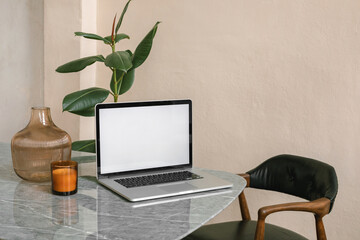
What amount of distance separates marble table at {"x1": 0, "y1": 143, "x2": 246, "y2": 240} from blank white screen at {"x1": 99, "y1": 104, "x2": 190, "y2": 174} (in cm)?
14

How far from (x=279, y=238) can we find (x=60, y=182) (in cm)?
97

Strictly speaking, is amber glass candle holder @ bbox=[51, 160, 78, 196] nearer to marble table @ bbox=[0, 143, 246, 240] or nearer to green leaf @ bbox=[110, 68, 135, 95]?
marble table @ bbox=[0, 143, 246, 240]

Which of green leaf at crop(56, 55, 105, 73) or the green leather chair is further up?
green leaf at crop(56, 55, 105, 73)

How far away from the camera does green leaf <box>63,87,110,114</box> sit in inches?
96.1

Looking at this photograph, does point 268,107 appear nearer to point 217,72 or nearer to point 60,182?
point 217,72

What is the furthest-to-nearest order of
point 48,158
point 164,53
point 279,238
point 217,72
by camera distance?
point 164,53, point 217,72, point 279,238, point 48,158

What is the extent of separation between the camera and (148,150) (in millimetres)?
1852

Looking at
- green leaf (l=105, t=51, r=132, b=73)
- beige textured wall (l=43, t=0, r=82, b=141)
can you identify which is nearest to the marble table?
green leaf (l=105, t=51, r=132, b=73)

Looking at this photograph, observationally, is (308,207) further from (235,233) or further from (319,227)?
(235,233)

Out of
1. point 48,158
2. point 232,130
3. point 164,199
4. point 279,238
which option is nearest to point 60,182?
point 48,158

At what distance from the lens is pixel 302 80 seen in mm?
2533

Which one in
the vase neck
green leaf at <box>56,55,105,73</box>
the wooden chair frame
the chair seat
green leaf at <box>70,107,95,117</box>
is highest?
green leaf at <box>56,55,105,73</box>

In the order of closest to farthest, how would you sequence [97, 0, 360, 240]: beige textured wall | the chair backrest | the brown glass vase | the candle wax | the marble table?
the marble table, the candle wax, the brown glass vase, the chair backrest, [97, 0, 360, 240]: beige textured wall

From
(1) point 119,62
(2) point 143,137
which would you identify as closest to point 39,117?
(2) point 143,137
